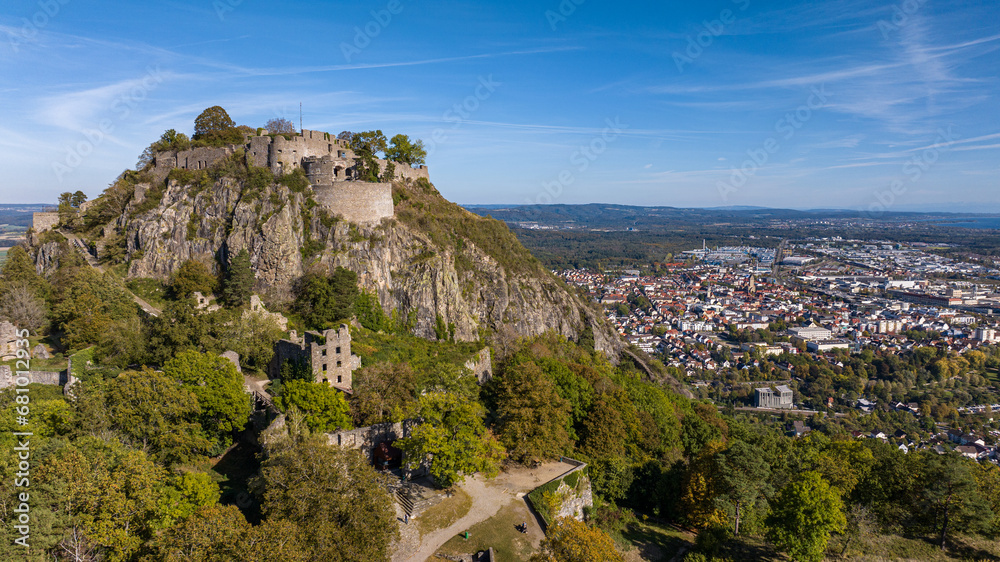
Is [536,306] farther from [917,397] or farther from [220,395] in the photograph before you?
[917,397]

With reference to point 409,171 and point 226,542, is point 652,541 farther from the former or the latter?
point 409,171

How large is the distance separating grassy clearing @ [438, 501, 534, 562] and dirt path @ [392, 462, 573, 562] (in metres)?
0.28

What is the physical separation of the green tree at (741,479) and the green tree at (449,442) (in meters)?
10.4

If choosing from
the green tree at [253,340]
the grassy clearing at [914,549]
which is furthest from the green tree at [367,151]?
the grassy clearing at [914,549]

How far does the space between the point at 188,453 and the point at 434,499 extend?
1033 centimetres

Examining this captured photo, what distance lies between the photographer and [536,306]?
159 ft

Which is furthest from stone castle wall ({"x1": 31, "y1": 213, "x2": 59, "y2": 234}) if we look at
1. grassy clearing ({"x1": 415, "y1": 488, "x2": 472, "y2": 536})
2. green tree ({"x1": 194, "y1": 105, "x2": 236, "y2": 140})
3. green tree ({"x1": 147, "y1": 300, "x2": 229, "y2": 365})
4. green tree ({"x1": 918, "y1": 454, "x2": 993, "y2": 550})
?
green tree ({"x1": 918, "y1": 454, "x2": 993, "y2": 550})

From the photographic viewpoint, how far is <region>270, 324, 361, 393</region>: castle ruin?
84.8 feet

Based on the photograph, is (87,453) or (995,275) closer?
(87,453)

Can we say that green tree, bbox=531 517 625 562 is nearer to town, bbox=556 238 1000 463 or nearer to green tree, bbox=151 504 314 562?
green tree, bbox=151 504 314 562

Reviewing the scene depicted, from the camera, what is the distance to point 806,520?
20578 millimetres

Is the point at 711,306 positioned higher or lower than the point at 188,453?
lower

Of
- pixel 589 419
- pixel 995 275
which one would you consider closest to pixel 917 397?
pixel 589 419

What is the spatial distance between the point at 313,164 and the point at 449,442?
27193 mm
